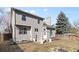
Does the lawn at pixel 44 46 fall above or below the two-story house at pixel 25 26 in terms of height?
below

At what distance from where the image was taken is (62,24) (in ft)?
9.41

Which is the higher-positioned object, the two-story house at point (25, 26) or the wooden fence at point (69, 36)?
the two-story house at point (25, 26)

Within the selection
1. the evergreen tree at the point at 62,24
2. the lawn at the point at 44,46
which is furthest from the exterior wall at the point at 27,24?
the evergreen tree at the point at 62,24

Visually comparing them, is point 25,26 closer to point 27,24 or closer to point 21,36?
point 27,24

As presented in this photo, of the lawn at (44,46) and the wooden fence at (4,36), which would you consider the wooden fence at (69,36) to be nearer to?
the lawn at (44,46)

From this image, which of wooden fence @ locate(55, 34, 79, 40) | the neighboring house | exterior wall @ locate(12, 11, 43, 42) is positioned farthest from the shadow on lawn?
wooden fence @ locate(55, 34, 79, 40)

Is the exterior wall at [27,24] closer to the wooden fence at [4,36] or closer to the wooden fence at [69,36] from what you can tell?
the wooden fence at [4,36]

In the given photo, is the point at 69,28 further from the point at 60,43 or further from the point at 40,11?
the point at 40,11

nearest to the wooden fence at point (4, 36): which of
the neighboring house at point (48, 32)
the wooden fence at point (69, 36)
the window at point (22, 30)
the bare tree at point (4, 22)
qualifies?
the bare tree at point (4, 22)

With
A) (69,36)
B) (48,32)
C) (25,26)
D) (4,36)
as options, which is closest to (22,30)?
(25,26)

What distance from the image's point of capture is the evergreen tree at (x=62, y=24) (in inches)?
112

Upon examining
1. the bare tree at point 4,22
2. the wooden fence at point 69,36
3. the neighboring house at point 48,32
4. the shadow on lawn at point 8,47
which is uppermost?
the bare tree at point 4,22

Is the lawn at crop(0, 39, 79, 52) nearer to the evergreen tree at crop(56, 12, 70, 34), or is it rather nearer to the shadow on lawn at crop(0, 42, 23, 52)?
the shadow on lawn at crop(0, 42, 23, 52)
